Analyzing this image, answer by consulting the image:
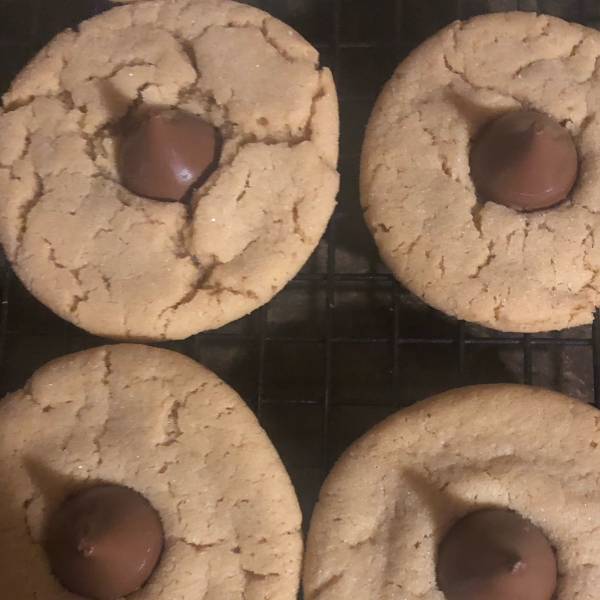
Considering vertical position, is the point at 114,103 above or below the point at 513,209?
above

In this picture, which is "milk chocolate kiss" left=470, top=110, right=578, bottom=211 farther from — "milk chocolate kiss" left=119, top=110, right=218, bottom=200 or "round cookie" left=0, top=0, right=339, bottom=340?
"milk chocolate kiss" left=119, top=110, right=218, bottom=200

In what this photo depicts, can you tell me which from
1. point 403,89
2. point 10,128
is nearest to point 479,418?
point 403,89

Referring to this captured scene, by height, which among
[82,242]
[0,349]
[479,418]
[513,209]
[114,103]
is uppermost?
[114,103]

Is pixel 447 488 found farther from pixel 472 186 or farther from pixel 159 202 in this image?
pixel 159 202

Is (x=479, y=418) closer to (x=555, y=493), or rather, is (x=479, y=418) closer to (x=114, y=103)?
(x=555, y=493)

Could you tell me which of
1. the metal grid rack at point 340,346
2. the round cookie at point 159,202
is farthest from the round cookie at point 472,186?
the metal grid rack at point 340,346

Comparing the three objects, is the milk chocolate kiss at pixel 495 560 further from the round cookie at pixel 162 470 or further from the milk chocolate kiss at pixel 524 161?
the milk chocolate kiss at pixel 524 161

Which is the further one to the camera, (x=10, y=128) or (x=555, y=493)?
(x=10, y=128)

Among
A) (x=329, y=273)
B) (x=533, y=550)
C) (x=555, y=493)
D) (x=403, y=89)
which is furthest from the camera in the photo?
(x=329, y=273)
